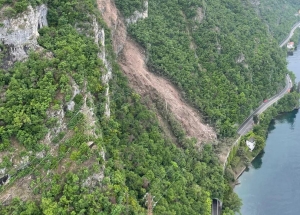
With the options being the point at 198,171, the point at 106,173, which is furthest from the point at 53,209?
the point at 198,171

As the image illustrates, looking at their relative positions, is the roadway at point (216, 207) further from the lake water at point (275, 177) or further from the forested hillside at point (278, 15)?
the forested hillside at point (278, 15)

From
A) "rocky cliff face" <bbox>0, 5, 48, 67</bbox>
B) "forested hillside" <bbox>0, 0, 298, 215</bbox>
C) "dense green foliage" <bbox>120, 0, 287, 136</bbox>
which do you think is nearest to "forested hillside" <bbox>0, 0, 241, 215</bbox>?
"forested hillside" <bbox>0, 0, 298, 215</bbox>

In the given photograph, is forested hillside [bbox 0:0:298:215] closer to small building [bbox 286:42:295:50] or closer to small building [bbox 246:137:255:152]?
small building [bbox 246:137:255:152]

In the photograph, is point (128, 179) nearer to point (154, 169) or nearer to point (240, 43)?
point (154, 169)

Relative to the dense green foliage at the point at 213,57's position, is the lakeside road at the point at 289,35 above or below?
above

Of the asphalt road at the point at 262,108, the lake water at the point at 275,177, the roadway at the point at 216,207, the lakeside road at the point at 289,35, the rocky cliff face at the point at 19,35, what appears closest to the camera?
the rocky cliff face at the point at 19,35

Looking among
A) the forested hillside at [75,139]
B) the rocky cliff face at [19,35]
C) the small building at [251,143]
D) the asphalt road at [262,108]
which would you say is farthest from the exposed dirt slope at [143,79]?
the rocky cliff face at [19,35]

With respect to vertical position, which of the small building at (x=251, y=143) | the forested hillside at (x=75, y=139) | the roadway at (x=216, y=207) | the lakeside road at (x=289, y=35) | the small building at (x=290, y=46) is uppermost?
the lakeside road at (x=289, y=35)

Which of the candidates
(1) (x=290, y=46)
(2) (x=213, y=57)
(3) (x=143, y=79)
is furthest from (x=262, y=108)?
(1) (x=290, y=46)
